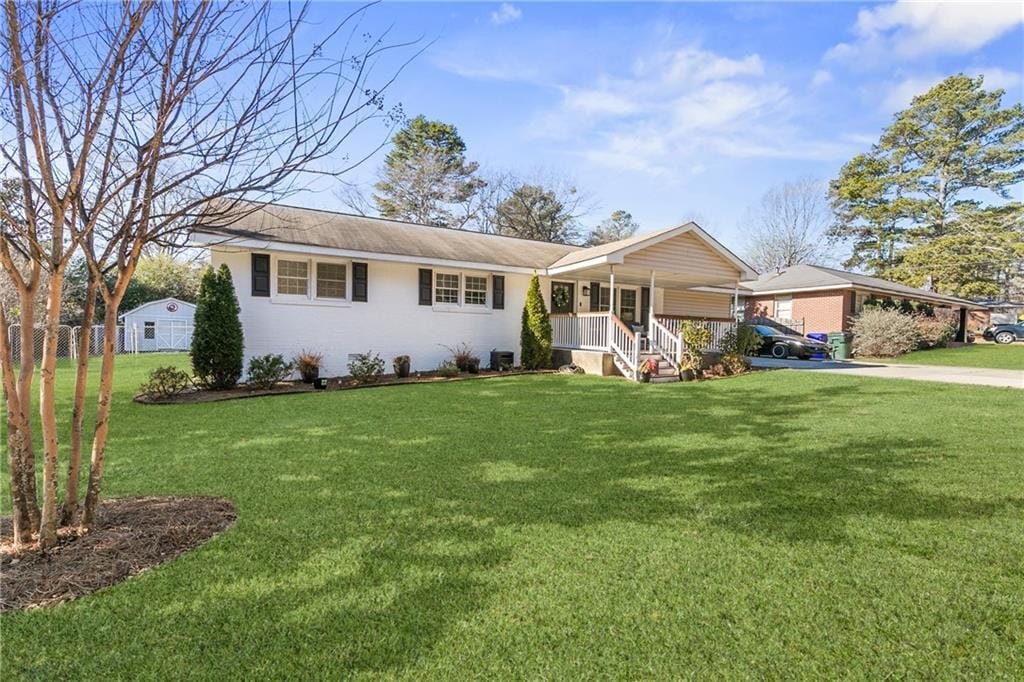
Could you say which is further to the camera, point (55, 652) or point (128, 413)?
point (128, 413)

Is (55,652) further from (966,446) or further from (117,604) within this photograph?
(966,446)

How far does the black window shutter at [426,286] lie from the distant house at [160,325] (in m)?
18.6

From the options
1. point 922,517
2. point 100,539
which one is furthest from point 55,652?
point 922,517

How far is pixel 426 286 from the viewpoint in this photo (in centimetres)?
1266

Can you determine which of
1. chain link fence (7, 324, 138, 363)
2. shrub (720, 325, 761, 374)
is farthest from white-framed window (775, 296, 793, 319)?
chain link fence (7, 324, 138, 363)

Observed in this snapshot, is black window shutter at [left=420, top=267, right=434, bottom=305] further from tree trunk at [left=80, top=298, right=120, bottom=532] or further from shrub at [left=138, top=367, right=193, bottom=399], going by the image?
tree trunk at [left=80, top=298, right=120, bottom=532]

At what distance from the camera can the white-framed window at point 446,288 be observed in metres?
13.0

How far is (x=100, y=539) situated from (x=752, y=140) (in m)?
18.3

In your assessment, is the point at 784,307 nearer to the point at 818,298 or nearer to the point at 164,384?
the point at 818,298

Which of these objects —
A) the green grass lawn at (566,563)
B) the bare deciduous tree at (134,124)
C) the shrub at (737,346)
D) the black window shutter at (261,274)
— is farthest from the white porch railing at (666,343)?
the bare deciduous tree at (134,124)

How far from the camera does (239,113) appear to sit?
289 cm

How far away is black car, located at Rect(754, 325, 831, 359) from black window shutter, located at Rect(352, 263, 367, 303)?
14.3 m

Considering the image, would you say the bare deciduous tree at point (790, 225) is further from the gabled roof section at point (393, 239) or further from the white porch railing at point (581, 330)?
the white porch railing at point (581, 330)

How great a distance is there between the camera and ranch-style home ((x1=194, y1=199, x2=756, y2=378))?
10844mm
